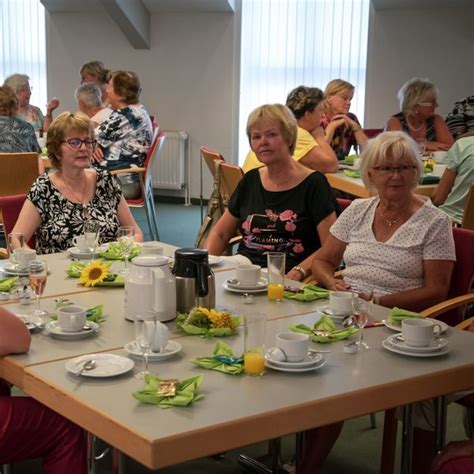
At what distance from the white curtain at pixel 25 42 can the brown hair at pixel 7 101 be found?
3.84 metres

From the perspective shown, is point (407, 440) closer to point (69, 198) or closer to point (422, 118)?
point (69, 198)

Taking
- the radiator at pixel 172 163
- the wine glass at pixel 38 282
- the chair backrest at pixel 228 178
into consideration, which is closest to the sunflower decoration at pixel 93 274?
the wine glass at pixel 38 282

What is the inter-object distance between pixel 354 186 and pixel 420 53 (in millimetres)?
3458

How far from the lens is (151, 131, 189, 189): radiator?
8.77m

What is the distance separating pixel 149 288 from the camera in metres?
2.32

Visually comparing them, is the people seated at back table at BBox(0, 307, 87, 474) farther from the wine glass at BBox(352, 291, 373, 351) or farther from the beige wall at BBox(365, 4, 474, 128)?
the beige wall at BBox(365, 4, 474, 128)

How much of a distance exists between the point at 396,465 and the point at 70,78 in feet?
24.2

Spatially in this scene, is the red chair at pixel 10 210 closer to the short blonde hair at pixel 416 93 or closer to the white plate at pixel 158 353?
the white plate at pixel 158 353

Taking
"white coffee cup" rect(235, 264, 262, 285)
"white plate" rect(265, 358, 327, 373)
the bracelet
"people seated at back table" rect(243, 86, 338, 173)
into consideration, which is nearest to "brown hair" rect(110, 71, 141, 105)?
"people seated at back table" rect(243, 86, 338, 173)

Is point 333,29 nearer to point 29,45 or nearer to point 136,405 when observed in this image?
point 29,45

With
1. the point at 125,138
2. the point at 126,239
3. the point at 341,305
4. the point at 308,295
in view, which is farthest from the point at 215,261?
the point at 125,138

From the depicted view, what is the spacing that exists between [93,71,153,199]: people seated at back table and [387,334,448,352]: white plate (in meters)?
4.18

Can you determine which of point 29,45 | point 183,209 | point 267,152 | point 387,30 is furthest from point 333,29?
point 267,152

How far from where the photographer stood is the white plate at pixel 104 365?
1.87 metres
